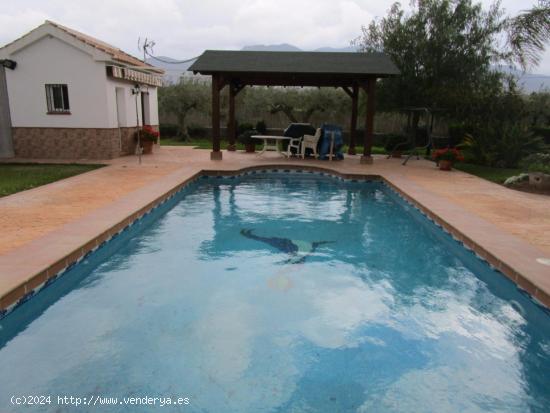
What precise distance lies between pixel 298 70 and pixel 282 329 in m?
11.4

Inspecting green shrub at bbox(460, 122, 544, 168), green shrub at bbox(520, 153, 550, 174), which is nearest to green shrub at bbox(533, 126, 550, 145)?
green shrub at bbox(460, 122, 544, 168)

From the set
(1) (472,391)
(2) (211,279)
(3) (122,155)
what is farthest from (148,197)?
(3) (122,155)

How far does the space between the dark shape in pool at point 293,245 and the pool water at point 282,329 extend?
34 mm

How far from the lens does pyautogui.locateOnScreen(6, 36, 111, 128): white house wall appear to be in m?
13.9

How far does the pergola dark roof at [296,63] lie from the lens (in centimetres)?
1397

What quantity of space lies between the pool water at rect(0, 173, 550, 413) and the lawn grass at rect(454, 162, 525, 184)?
19.2ft

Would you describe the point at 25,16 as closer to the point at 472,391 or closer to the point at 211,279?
the point at 211,279

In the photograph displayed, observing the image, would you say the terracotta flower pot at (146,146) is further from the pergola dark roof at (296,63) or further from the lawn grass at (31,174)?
the pergola dark roof at (296,63)

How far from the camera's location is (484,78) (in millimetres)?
16328

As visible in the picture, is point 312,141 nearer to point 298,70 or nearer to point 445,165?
point 298,70

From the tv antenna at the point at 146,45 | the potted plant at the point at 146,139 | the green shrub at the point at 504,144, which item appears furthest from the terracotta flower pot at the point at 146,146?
the tv antenna at the point at 146,45

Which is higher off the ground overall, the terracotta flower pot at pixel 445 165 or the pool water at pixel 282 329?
the terracotta flower pot at pixel 445 165

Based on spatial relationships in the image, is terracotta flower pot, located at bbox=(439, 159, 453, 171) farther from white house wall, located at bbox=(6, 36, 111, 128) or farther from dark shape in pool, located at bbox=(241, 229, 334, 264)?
white house wall, located at bbox=(6, 36, 111, 128)

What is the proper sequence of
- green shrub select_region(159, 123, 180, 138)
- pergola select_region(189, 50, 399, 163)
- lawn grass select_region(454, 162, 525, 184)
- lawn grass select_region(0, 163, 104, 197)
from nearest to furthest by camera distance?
lawn grass select_region(0, 163, 104, 197) < lawn grass select_region(454, 162, 525, 184) < pergola select_region(189, 50, 399, 163) < green shrub select_region(159, 123, 180, 138)
